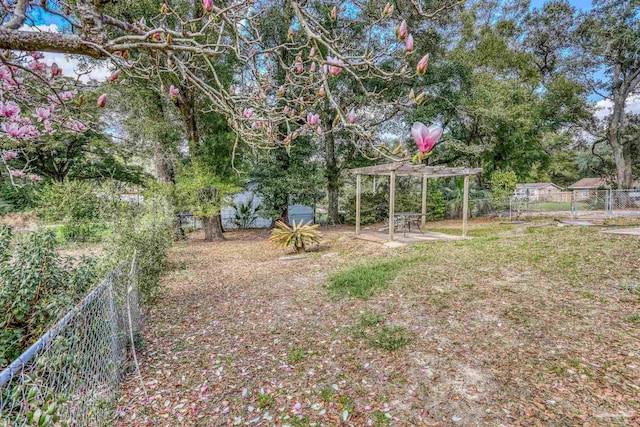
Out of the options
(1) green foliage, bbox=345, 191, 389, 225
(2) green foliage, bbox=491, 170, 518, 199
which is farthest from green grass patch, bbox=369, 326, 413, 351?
(2) green foliage, bbox=491, 170, 518, 199

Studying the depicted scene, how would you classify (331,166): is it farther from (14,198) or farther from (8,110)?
(14,198)

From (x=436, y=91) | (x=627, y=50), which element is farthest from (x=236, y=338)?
(x=627, y=50)

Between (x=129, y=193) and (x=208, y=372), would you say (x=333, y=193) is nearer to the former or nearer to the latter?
(x=129, y=193)

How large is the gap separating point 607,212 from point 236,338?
48.0ft

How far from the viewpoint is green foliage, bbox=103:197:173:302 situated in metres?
3.62

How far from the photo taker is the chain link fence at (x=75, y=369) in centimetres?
111

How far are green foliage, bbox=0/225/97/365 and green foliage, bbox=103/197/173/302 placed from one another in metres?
0.96

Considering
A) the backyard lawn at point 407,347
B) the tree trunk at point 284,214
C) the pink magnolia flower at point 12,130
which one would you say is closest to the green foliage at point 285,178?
the tree trunk at point 284,214

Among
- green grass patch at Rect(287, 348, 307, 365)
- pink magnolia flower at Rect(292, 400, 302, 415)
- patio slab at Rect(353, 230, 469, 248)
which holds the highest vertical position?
patio slab at Rect(353, 230, 469, 248)

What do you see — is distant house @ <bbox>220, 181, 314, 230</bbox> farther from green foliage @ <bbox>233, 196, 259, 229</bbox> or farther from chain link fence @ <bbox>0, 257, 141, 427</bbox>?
chain link fence @ <bbox>0, 257, 141, 427</bbox>

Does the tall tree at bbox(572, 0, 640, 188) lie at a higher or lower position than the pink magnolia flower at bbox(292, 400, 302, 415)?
higher

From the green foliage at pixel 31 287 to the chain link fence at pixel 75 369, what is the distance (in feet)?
0.56

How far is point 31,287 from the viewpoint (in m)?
1.97

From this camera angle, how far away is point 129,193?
4.35m
